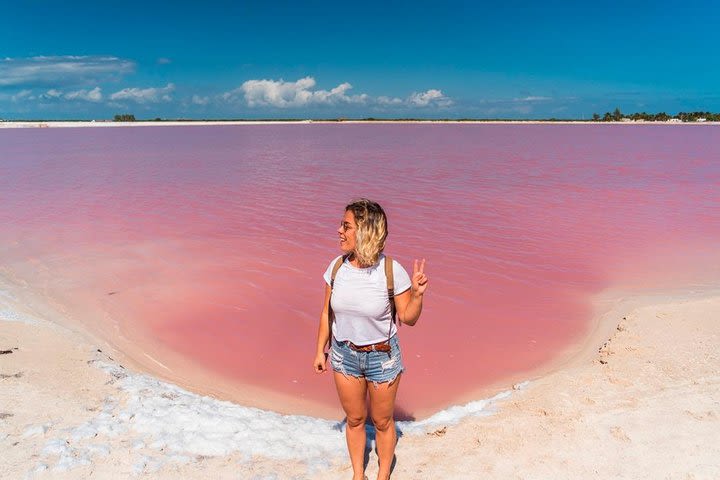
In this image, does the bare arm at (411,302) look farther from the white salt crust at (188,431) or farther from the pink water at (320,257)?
the pink water at (320,257)

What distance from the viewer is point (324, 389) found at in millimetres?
4805

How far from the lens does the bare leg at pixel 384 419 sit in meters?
3.03

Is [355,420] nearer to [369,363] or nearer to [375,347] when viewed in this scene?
[369,363]

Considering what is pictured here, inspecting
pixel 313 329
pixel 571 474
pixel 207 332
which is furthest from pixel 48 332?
pixel 571 474

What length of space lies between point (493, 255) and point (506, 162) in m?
16.3

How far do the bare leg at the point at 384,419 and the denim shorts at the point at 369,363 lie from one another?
57 millimetres

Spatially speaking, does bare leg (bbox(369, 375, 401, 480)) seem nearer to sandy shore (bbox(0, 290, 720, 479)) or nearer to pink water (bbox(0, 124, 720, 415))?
sandy shore (bbox(0, 290, 720, 479))

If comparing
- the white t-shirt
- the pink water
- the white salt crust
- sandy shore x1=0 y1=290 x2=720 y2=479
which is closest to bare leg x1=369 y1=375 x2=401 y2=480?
sandy shore x1=0 y1=290 x2=720 y2=479

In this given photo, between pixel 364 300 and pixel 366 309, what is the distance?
5cm

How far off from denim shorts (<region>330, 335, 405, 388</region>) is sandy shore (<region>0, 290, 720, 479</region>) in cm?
91

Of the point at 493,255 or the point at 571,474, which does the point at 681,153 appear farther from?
the point at 571,474

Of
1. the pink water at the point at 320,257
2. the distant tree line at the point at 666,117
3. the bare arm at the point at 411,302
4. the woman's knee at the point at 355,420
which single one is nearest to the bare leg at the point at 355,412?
the woman's knee at the point at 355,420

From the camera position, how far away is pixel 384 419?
10.4 ft

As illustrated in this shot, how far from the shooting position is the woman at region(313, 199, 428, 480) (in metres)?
2.82
